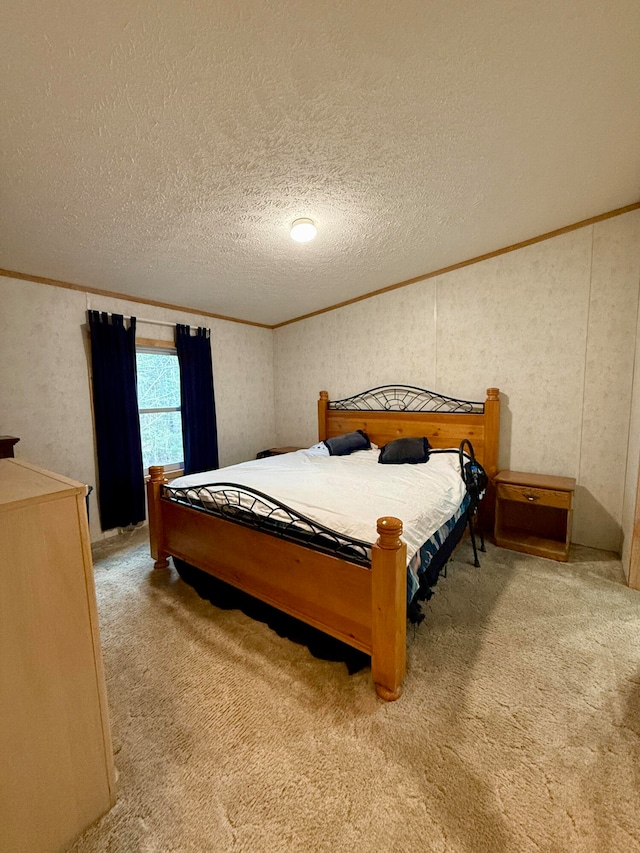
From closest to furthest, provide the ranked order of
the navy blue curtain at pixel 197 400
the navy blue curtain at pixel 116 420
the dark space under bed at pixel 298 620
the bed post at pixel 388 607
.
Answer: the bed post at pixel 388 607 → the dark space under bed at pixel 298 620 → the navy blue curtain at pixel 116 420 → the navy blue curtain at pixel 197 400

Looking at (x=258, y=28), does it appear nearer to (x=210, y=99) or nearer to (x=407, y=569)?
(x=210, y=99)

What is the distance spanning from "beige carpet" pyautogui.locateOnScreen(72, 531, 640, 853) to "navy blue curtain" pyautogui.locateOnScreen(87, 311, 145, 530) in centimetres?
135

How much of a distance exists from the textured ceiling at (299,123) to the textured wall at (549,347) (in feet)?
1.30

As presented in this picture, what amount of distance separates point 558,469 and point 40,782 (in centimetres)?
358

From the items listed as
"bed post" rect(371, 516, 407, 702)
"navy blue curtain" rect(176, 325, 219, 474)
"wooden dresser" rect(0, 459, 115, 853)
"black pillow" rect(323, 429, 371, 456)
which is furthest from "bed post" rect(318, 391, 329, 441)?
"wooden dresser" rect(0, 459, 115, 853)

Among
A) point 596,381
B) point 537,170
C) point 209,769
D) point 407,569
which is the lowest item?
point 209,769

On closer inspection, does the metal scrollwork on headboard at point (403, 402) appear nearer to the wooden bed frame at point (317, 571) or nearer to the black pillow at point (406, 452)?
the wooden bed frame at point (317, 571)

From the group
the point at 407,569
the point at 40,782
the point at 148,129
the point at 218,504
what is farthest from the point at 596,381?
the point at 40,782

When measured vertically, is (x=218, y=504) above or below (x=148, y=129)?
below

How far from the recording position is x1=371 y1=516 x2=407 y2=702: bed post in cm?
143

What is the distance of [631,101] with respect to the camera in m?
1.63

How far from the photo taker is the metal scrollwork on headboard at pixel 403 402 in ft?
11.3

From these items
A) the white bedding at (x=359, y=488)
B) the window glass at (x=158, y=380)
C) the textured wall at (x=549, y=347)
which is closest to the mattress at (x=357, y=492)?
the white bedding at (x=359, y=488)

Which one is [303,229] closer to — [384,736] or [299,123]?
[299,123]
